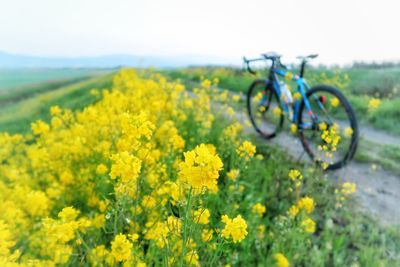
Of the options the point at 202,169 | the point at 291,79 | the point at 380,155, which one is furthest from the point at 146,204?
the point at 380,155

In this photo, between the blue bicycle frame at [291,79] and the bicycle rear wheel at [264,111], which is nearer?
the blue bicycle frame at [291,79]

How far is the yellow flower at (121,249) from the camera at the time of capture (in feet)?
6.77

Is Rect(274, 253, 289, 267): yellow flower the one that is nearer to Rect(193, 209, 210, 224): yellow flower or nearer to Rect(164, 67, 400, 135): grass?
Rect(193, 209, 210, 224): yellow flower

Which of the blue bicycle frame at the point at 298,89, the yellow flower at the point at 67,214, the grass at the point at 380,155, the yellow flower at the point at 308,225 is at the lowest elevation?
the grass at the point at 380,155

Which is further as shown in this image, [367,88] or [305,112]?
[367,88]

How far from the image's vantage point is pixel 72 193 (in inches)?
163

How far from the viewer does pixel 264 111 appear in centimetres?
757

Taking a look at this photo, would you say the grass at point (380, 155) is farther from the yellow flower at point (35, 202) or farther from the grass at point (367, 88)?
the yellow flower at point (35, 202)

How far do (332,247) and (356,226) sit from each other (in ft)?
1.73

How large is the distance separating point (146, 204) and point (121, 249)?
615 millimetres

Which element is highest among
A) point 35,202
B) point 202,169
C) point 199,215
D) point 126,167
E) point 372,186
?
point 202,169

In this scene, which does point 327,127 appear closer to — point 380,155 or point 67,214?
point 380,155

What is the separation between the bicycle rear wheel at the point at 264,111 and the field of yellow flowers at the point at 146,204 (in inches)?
55.3

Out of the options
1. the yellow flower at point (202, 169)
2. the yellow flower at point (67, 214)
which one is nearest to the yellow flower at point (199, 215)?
the yellow flower at point (202, 169)
